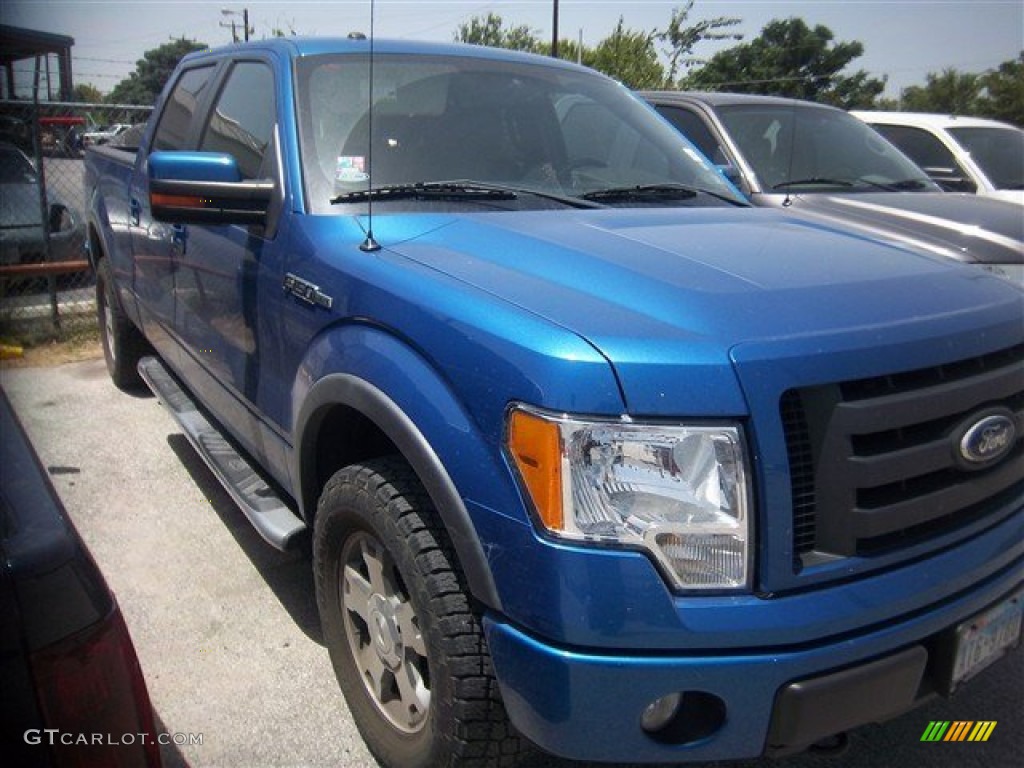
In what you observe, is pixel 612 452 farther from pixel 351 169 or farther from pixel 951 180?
pixel 951 180

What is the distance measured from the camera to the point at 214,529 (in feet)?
12.6

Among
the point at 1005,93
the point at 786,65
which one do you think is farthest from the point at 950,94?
the point at 786,65

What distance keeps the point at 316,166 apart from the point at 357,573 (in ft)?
4.13

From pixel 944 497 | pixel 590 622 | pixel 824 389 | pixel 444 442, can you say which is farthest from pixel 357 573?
pixel 944 497

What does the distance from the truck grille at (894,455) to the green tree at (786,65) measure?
15.0 metres

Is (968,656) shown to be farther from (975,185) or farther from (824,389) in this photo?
(975,185)

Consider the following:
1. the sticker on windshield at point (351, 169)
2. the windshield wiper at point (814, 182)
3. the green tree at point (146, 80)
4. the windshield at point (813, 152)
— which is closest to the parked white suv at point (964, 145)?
the windshield at point (813, 152)

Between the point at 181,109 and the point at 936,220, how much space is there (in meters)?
4.03

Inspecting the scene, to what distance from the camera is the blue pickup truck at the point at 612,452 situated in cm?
167

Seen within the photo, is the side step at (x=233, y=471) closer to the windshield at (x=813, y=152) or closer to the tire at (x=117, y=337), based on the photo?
the tire at (x=117, y=337)

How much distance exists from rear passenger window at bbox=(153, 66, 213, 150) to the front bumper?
9.95 ft

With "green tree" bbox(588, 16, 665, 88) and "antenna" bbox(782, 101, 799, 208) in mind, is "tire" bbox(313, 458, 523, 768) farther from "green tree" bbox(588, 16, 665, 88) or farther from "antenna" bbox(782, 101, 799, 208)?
"green tree" bbox(588, 16, 665, 88)

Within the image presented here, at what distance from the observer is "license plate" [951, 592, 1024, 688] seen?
6.41 feet

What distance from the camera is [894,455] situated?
71.7 inches
